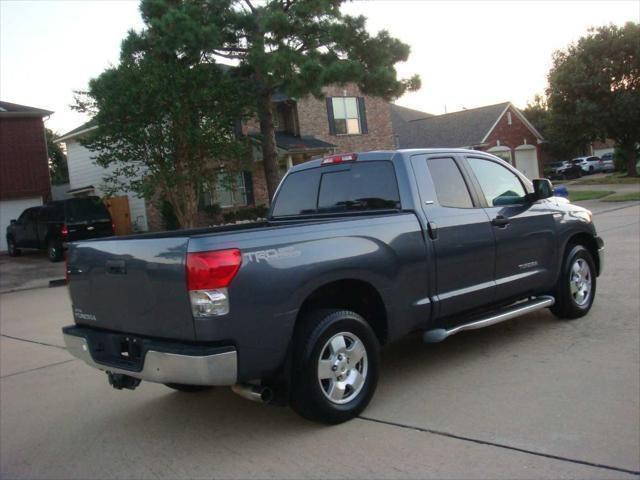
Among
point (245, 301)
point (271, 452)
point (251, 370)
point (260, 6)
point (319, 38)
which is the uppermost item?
point (260, 6)

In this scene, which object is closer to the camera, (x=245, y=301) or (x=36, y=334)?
(x=245, y=301)

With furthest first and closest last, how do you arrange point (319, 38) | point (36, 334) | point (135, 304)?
point (319, 38) < point (36, 334) < point (135, 304)

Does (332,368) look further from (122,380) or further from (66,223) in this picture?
(66,223)

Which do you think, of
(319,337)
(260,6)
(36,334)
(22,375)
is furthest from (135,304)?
(260,6)

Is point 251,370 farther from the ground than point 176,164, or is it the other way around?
point 176,164

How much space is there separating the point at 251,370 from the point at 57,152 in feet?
169

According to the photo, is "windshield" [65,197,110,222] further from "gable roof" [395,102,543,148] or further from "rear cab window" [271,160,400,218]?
"gable roof" [395,102,543,148]

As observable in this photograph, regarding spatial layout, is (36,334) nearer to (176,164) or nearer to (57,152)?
(176,164)

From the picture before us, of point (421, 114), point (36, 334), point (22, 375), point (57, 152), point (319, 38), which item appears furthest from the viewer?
point (421, 114)

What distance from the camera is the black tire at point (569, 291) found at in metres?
6.47

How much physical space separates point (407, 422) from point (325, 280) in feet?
3.64

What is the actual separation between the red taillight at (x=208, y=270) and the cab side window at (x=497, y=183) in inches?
117

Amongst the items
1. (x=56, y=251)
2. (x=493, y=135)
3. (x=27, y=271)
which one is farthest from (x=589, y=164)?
(x=27, y=271)

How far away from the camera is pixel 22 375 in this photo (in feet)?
21.6
